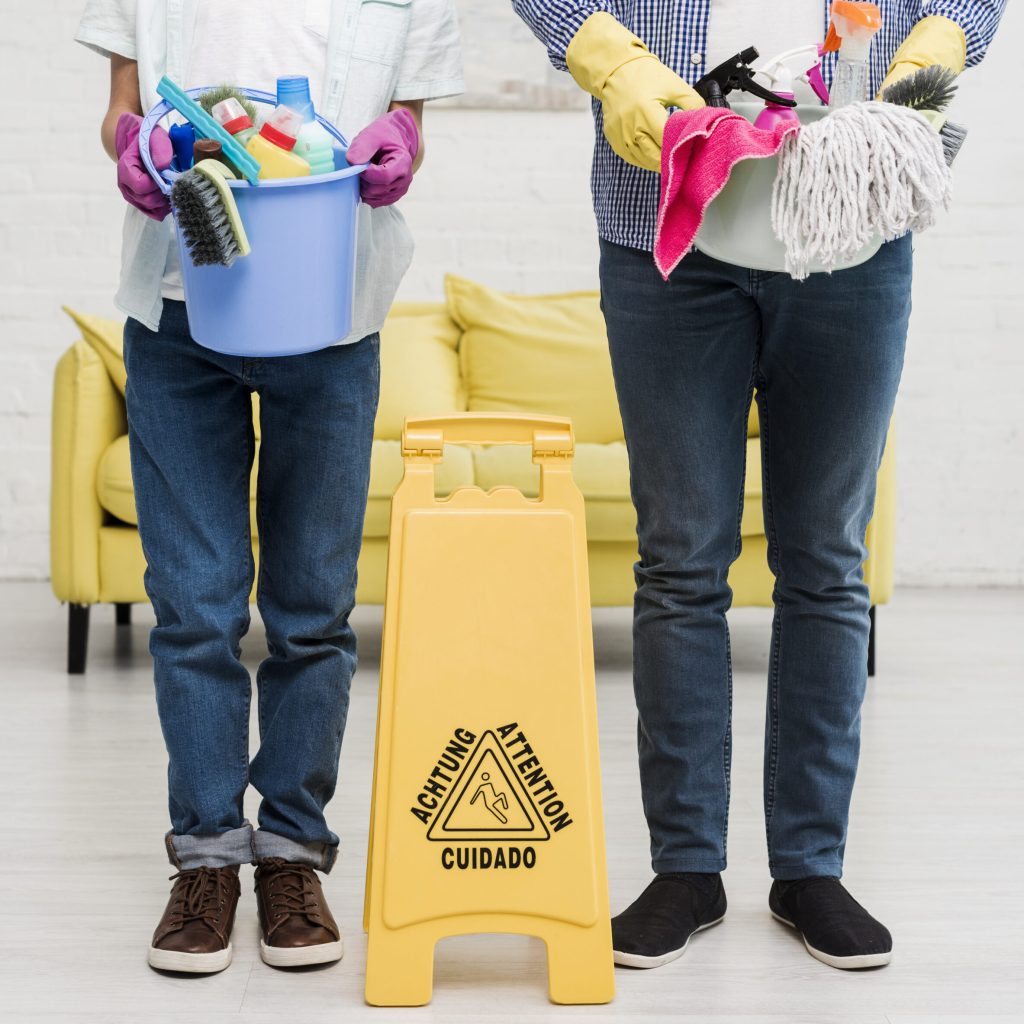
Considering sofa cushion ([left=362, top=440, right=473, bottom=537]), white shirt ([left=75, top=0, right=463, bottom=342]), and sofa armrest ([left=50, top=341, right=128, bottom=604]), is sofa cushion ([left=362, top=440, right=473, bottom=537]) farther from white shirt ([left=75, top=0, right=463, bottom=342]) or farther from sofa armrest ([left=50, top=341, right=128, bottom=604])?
white shirt ([left=75, top=0, right=463, bottom=342])

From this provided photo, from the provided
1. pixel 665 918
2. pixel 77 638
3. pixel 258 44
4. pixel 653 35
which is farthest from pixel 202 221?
pixel 77 638

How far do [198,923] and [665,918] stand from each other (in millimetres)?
491

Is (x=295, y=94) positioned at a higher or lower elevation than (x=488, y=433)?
higher

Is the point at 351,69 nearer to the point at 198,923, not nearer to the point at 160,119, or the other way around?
the point at 160,119

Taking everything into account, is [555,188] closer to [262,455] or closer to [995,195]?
[995,195]

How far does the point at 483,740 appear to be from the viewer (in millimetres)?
1306

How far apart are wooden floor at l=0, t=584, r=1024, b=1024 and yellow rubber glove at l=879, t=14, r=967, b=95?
2.98 ft

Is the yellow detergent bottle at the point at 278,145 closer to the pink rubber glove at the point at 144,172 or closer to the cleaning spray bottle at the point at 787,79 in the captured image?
the pink rubber glove at the point at 144,172

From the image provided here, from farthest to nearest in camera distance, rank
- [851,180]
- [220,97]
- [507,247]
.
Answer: [507,247] → [220,97] → [851,180]

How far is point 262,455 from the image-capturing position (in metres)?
1.45

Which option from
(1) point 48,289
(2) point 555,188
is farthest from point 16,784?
(2) point 555,188

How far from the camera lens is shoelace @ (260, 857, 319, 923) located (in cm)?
141

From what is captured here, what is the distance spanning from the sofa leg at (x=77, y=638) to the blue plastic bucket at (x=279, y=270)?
66.6 inches

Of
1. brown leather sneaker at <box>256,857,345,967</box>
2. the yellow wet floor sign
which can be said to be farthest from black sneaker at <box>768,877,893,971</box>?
brown leather sneaker at <box>256,857,345,967</box>
